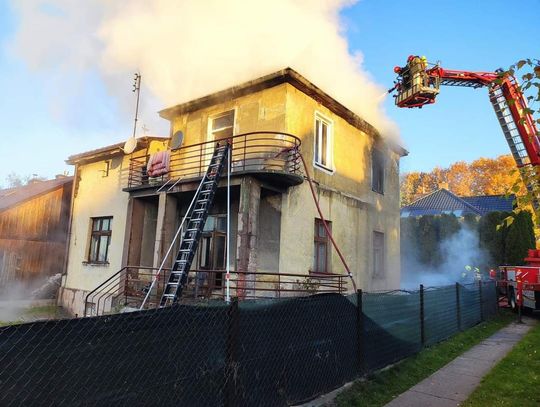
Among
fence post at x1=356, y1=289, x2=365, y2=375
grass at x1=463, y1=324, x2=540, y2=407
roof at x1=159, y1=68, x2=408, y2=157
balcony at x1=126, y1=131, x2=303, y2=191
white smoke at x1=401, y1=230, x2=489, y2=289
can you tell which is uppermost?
roof at x1=159, y1=68, x2=408, y2=157

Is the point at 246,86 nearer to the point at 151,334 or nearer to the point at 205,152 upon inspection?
the point at 205,152

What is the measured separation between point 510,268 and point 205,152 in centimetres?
1212

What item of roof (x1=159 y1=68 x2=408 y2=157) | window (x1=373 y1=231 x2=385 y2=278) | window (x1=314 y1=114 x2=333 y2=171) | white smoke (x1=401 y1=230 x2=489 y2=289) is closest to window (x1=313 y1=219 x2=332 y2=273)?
window (x1=314 y1=114 x2=333 y2=171)

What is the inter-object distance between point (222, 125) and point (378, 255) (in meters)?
7.93

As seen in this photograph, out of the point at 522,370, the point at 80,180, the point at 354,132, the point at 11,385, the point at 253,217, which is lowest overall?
the point at 522,370

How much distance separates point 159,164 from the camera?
41.6ft

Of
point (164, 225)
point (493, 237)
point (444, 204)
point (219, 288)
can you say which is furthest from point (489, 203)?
point (219, 288)

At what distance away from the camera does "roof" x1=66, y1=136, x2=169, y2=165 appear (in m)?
14.6

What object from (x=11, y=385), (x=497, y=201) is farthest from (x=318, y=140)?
(x=497, y=201)

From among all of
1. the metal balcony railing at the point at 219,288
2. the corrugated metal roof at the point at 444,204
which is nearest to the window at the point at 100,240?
the metal balcony railing at the point at 219,288

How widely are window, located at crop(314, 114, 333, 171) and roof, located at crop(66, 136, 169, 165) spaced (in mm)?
5921

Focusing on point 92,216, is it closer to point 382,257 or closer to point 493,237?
point 382,257

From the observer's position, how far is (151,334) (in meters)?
3.37

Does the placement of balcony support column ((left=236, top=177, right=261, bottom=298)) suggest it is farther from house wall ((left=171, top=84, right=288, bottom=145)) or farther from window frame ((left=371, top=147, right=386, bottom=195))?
window frame ((left=371, top=147, right=386, bottom=195))
